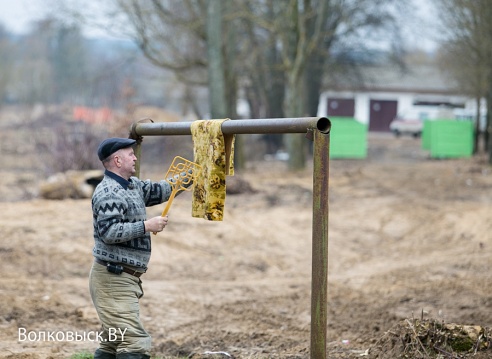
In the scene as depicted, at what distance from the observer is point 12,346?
21.3ft

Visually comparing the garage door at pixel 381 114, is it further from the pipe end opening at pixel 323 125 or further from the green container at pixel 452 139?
the pipe end opening at pixel 323 125

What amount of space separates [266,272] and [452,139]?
20529 mm

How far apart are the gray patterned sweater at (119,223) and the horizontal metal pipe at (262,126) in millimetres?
581

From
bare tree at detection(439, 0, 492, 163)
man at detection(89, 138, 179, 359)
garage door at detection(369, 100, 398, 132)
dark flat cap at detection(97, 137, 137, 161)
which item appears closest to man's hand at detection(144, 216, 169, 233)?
man at detection(89, 138, 179, 359)

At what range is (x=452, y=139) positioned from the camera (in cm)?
2983

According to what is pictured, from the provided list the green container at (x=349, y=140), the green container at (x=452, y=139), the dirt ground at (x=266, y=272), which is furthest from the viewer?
the green container at (x=349, y=140)

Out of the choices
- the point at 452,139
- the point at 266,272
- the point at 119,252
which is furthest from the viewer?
the point at 452,139

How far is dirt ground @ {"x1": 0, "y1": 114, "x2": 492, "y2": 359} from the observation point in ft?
23.5

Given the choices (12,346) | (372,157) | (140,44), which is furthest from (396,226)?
(372,157)

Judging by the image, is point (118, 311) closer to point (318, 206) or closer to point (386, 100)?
point (318, 206)

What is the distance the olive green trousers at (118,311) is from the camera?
496cm

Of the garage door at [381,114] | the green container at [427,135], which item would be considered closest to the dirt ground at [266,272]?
the green container at [427,135]

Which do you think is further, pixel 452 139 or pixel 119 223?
pixel 452 139

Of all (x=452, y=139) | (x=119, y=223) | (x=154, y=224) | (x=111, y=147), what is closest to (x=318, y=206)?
(x=154, y=224)
